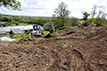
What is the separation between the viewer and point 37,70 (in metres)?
4.34

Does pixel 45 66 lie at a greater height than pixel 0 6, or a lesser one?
lesser

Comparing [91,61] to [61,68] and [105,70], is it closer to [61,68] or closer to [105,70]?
[105,70]

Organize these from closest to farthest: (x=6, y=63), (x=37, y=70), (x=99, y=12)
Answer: (x=37, y=70), (x=6, y=63), (x=99, y=12)

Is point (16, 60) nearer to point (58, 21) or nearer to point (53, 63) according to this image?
point (53, 63)

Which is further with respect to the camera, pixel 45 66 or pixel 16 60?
pixel 16 60

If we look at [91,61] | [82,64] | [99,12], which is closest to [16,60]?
[82,64]

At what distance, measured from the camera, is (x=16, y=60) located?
5.04 m

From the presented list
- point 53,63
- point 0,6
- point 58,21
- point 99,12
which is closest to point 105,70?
point 53,63

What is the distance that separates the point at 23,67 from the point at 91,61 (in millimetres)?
3347

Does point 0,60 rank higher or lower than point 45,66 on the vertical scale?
higher

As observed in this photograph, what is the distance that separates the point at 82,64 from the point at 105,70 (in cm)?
101

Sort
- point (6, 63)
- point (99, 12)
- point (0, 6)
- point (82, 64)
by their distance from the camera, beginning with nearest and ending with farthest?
point (6, 63)
point (82, 64)
point (0, 6)
point (99, 12)

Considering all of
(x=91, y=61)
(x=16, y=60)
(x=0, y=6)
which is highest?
→ (x=0, y=6)

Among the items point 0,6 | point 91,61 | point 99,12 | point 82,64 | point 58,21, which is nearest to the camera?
point 82,64
